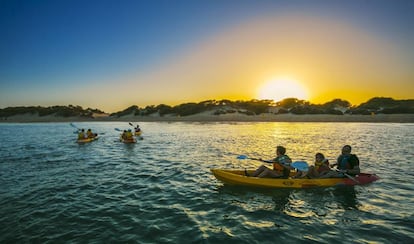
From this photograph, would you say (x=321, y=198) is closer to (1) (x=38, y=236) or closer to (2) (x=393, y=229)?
(2) (x=393, y=229)

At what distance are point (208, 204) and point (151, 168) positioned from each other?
6695 mm

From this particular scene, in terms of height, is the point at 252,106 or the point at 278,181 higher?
the point at 252,106

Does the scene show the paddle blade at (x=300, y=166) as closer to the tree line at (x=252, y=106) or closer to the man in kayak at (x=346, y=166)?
the man in kayak at (x=346, y=166)

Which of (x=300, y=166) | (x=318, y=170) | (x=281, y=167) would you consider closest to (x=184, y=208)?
(x=281, y=167)

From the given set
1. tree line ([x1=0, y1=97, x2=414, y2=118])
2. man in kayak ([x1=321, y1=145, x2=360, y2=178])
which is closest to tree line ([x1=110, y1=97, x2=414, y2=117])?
tree line ([x1=0, y1=97, x2=414, y2=118])

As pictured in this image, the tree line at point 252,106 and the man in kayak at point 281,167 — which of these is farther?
the tree line at point 252,106

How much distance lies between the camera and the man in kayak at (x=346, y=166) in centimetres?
1114

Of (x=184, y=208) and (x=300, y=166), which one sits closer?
(x=184, y=208)

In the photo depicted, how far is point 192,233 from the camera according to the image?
675 cm

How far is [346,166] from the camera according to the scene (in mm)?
11422

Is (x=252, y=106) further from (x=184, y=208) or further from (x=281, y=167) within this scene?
(x=184, y=208)

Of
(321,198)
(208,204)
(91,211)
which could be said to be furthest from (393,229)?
(91,211)

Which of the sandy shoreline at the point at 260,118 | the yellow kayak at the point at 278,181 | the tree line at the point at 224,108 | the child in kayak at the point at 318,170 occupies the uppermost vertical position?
the tree line at the point at 224,108

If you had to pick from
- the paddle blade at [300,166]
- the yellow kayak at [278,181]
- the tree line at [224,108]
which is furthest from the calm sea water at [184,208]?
the tree line at [224,108]
